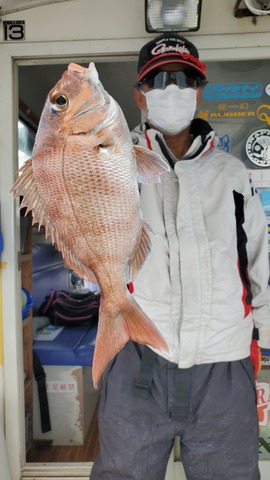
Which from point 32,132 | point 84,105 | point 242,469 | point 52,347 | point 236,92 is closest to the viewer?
point 84,105

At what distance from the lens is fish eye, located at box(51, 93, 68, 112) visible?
92 centimetres

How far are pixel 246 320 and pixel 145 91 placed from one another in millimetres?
1121

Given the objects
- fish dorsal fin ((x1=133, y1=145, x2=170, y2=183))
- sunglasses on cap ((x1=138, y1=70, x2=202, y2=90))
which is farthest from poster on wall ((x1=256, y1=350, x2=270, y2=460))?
fish dorsal fin ((x1=133, y1=145, x2=170, y2=183))

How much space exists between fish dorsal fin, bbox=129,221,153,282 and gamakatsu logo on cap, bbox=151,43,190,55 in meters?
1.02

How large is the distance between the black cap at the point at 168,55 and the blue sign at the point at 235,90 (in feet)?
2.27

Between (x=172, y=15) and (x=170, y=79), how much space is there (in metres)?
0.83

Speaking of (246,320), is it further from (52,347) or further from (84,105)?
(52,347)

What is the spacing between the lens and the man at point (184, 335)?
163 cm

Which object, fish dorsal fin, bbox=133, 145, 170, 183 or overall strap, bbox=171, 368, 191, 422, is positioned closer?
fish dorsal fin, bbox=133, 145, 170, 183

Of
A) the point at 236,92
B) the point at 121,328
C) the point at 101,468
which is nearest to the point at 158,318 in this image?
the point at 121,328

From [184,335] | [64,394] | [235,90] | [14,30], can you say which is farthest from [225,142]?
[64,394]

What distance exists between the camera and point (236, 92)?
95.3 inches

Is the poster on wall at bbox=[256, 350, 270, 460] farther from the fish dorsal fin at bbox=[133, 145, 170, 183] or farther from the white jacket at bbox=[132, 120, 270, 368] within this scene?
the fish dorsal fin at bbox=[133, 145, 170, 183]

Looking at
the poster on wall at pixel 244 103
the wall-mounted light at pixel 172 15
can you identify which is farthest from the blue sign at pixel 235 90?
the wall-mounted light at pixel 172 15
